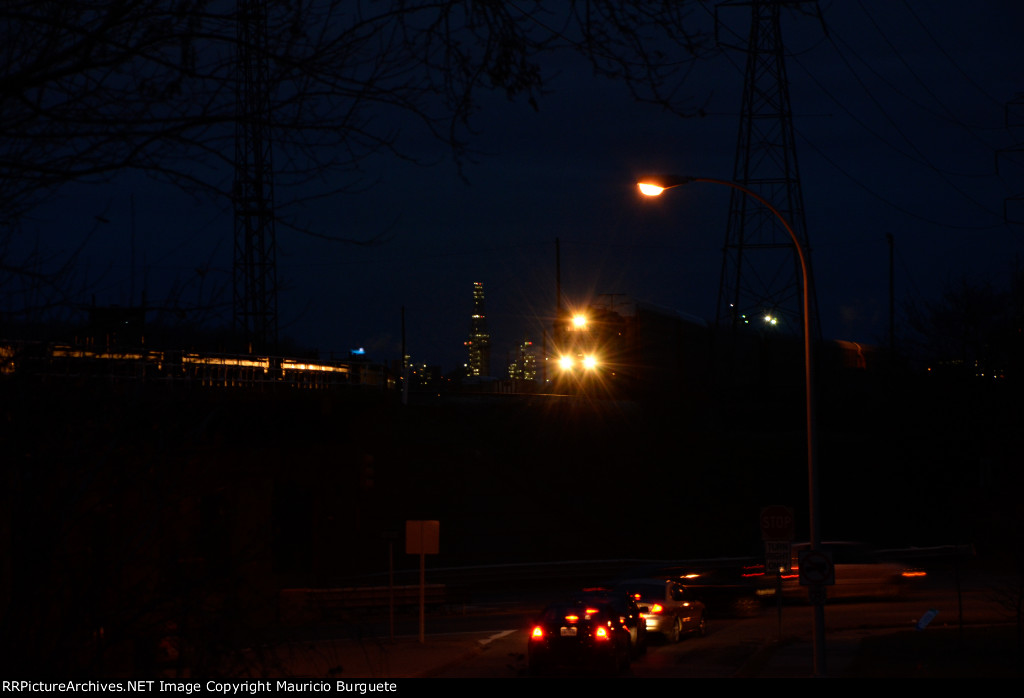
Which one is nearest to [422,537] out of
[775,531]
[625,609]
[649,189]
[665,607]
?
[625,609]

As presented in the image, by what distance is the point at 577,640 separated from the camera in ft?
58.6

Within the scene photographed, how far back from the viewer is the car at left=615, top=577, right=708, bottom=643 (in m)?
23.3

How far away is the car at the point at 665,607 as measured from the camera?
23312 millimetres

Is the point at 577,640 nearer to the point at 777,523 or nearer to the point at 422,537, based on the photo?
the point at 777,523

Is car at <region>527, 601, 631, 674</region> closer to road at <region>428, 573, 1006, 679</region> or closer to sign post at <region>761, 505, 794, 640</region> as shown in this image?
road at <region>428, 573, 1006, 679</region>

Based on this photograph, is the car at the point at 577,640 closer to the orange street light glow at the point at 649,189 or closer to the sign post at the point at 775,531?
the sign post at the point at 775,531

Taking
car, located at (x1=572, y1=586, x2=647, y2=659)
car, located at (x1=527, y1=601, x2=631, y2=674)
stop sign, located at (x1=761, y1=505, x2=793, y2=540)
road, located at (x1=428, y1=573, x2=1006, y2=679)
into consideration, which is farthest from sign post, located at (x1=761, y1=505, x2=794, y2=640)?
car, located at (x1=527, y1=601, x2=631, y2=674)

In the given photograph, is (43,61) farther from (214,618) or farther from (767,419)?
(767,419)

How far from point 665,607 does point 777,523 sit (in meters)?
4.15

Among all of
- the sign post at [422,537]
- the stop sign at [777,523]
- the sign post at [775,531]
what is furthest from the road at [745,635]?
the sign post at [422,537]

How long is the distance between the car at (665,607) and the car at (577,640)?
4485mm

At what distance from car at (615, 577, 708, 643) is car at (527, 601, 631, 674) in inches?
177

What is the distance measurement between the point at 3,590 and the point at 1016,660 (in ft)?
52.2

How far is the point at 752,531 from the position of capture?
151 ft
